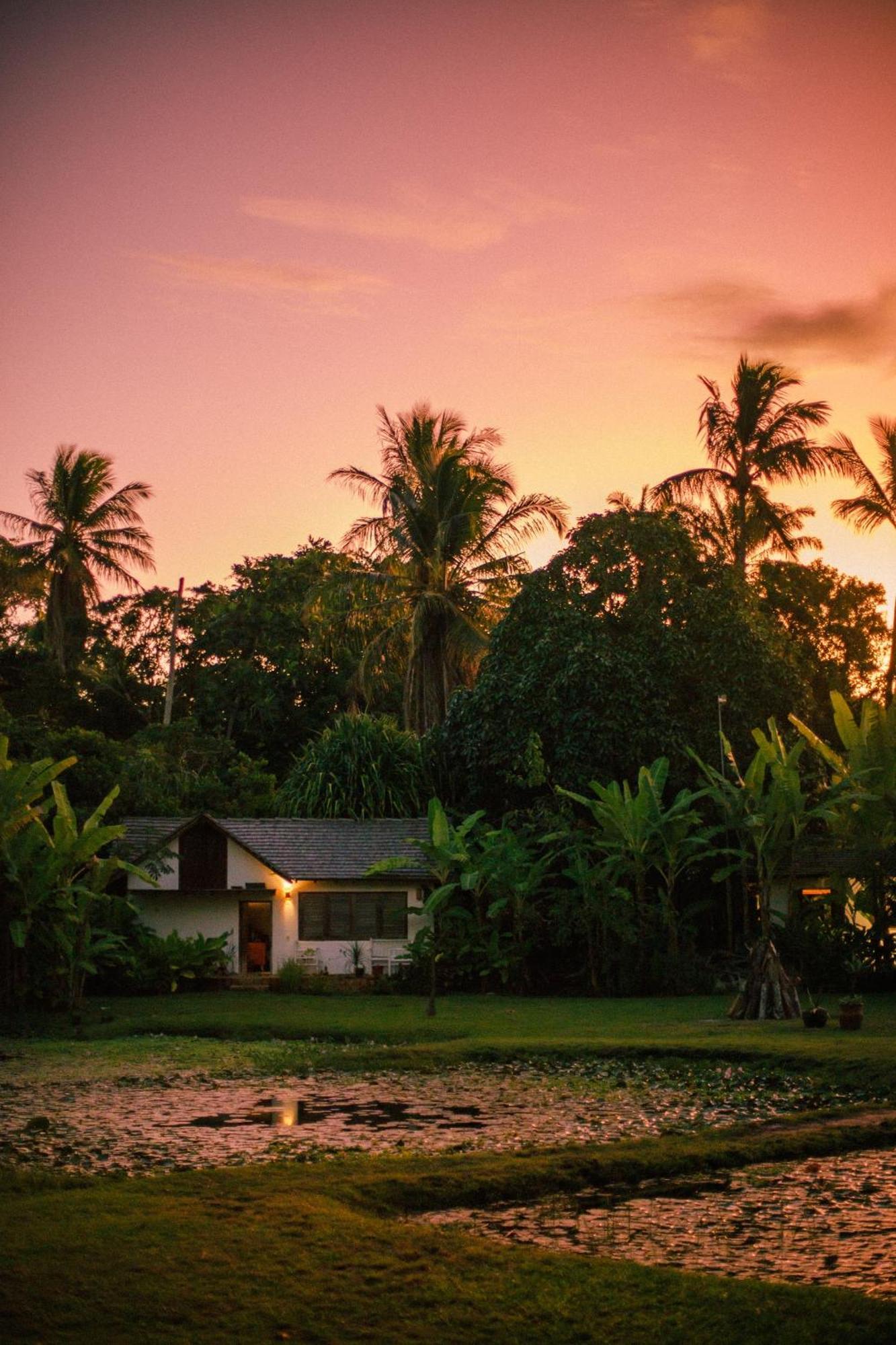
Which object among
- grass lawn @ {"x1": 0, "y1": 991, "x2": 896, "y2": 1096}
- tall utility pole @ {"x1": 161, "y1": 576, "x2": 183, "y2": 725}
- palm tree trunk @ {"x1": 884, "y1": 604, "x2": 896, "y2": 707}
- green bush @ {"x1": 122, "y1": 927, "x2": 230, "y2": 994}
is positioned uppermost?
tall utility pole @ {"x1": 161, "y1": 576, "x2": 183, "y2": 725}

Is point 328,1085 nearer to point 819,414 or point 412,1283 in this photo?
point 412,1283

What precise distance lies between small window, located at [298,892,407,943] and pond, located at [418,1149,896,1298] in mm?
22319

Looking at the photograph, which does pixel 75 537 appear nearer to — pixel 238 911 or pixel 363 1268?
pixel 238 911

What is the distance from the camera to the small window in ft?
104

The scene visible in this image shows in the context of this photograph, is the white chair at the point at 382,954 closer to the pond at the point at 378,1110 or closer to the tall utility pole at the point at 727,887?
the tall utility pole at the point at 727,887

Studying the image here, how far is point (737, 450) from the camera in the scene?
38844 mm

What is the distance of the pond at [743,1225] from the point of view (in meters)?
7.29

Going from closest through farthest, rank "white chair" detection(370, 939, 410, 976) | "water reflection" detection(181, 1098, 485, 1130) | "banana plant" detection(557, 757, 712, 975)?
"water reflection" detection(181, 1098, 485, 1130) → "banana plant" detection(557, 757, 712, 975) → "white chair" detection(370, 939, 410, 976)

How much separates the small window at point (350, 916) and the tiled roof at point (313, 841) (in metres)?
0.77

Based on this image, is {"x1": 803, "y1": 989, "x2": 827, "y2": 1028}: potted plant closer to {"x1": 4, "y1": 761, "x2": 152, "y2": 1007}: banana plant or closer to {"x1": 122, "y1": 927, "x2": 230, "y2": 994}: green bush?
{"x1": 4, "y1": 761, "x2": 152, "y2": 1007}: banana plant

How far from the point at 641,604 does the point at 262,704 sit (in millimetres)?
19256

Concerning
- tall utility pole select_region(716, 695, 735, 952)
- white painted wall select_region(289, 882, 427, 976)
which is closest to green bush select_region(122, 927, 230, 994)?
white painted wall select_region(289, 882, 427, 976)

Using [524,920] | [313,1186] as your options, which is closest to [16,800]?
[524,920]

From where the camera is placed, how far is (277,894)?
104 ft
